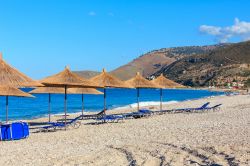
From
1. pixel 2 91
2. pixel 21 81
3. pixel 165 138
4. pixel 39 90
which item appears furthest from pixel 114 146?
pixel 39 90

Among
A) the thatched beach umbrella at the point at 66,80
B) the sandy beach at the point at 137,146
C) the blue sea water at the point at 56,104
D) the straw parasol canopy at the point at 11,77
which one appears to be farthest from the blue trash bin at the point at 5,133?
the blue sea water at the point at 56,104

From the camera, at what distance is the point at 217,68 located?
381ft

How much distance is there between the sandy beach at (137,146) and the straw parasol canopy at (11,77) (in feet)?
5.38

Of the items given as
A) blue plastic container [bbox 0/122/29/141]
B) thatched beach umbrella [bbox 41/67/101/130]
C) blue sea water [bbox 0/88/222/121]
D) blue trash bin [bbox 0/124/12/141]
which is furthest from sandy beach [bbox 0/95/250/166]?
blue sea water [bbox 0/88/222/121]

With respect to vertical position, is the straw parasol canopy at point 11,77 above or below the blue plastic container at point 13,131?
above

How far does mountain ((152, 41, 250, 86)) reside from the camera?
356 feet

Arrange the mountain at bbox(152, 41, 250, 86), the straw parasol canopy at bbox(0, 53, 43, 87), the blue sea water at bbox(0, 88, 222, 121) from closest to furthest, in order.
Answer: the straw parasol canopy at bbox(0, 53, 43, 87)
the blue sea water at bbox(0, 88, 222, 121)
the mountain at bbox(152, 41, 250, 86)

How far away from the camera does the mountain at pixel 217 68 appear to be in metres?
108

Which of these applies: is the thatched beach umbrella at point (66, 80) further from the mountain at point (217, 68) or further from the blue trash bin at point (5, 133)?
the mountain at point (217, 68)

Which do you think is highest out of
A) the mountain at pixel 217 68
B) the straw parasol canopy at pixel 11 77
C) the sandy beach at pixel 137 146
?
the mountain at pixel 217 68

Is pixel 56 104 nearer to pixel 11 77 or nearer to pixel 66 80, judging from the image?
pixel 66 80

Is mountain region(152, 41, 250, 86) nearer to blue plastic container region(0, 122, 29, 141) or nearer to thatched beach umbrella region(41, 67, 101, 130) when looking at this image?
thatched beach umbrella region(41, 67, 101, 130)

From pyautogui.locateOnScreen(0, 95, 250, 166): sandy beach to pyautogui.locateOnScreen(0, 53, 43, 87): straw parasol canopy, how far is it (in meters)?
1.64

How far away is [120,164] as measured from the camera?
27.2 ft
